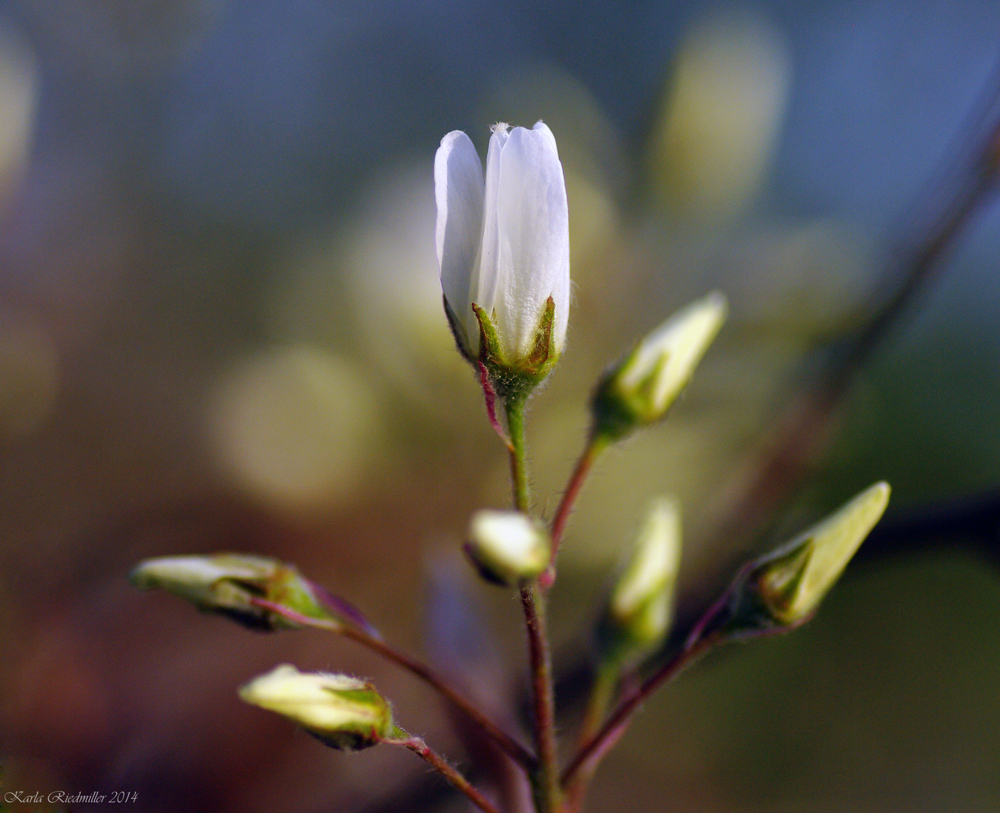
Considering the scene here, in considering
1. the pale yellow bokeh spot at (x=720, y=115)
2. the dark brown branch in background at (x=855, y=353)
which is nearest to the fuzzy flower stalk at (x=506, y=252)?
the dark brown branch in background at (x=855, y=353)

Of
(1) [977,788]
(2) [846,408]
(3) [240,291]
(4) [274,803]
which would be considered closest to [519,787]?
(4) [274,803]

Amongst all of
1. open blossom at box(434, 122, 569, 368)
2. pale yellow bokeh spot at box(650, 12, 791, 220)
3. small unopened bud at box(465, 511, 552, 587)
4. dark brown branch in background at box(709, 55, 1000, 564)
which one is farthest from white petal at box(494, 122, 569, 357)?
pale yellow bokeh spot at box(650, 12, 791, 220)

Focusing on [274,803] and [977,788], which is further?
[977,788]

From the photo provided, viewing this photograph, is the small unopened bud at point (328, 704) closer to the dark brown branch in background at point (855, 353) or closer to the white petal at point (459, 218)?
the white petal at point (459, 218)

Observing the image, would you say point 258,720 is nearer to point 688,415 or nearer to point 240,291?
point 688,415

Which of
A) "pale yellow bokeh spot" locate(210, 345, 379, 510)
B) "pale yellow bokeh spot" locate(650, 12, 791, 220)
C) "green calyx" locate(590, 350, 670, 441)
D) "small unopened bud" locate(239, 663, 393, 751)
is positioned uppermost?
"pale yellow bokeh spot" locate(650, 12, 791, 220)

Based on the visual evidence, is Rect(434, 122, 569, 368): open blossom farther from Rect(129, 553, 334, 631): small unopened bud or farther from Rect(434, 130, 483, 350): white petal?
Rect(129, 553, 334, 631): small unopened bud

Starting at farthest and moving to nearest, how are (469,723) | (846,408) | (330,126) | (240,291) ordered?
(330,126) → (240,291) → (846,408) → (469,723)
